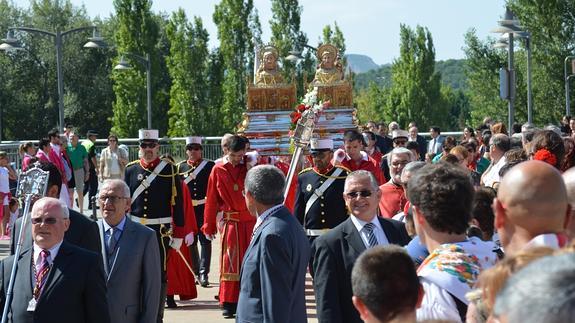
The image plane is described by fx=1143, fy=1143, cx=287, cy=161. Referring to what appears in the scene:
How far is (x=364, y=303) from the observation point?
12.1 ft

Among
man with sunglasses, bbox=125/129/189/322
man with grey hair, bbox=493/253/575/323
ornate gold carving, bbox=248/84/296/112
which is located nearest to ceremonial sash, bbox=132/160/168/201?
man with sunglasses, bbox=125/129/189/322

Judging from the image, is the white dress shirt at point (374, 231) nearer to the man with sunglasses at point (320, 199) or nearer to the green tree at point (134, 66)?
the man with sunglasses at point (320, 199)

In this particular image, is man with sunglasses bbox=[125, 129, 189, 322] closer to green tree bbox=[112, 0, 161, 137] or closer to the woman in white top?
the woman in white top

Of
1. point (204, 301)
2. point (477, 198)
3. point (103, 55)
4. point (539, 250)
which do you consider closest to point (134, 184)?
point (204, 301)

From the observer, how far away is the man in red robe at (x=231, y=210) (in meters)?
12.6

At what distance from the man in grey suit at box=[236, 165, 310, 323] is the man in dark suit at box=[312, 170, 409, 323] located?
155mm

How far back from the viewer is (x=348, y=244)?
21.8 feet

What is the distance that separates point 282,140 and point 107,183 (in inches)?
634

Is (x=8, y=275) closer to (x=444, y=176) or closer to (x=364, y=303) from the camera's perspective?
(x=444, y=176)

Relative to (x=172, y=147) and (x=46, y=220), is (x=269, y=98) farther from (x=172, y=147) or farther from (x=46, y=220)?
(x=46, y=220)

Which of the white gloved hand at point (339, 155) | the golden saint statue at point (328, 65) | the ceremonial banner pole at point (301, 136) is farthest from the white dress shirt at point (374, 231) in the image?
the golden saint statue at point (328, 65)

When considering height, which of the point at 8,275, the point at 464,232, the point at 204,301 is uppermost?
the point at 464,232

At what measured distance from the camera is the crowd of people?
3.65m

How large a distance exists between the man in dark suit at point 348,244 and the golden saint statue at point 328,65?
1985cm
